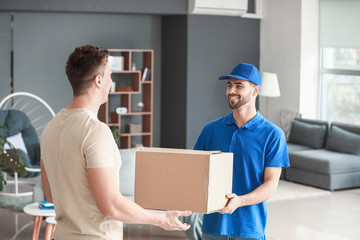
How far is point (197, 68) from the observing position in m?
9.20

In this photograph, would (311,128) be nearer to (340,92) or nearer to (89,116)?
(340,92)

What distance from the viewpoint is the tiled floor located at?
18.1 feet

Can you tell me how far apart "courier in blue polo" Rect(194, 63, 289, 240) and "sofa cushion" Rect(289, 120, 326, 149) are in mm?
5903

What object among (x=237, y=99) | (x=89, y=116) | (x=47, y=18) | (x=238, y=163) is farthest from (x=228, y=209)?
(x=47, y=18)

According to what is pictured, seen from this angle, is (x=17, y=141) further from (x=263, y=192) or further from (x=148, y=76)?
(x=263, y=192)

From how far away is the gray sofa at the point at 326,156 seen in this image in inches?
299

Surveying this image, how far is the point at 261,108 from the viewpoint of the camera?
9.99 metres

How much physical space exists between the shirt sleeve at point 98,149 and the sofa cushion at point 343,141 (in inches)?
255

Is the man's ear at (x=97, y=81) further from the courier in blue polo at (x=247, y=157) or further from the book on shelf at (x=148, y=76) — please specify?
the book on shelf at (x=148, y=76)

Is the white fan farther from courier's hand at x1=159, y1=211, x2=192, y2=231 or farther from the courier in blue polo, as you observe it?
courier's hand at x1=159, y1=211, x2=192, y2=231

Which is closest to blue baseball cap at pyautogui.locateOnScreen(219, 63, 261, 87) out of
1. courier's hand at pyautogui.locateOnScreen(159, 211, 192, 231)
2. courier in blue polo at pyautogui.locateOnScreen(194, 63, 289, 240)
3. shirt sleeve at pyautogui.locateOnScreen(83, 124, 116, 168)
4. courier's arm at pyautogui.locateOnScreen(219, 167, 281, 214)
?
courier in blue polo at pyautogui.locateOnScreen(194, 63, 289, 240)

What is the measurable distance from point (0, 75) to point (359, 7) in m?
5.23

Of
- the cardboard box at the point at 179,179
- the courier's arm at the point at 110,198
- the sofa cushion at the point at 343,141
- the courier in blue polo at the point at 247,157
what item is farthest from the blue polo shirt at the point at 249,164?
the sofa cushion at the point at 343,141

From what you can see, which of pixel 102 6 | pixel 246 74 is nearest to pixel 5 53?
pixel 102 6
